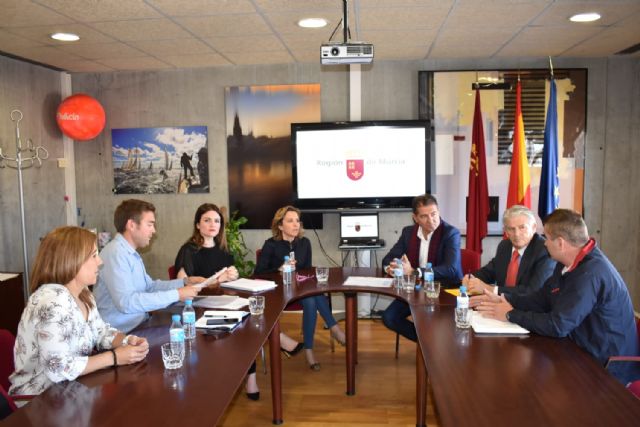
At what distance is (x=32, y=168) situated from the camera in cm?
505

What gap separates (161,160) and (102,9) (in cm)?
233

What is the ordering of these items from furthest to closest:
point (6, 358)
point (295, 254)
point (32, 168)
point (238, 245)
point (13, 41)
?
point (238, 245) → point (32, 168) → point (13, 41) → point (295, 254) → point (6, 358)

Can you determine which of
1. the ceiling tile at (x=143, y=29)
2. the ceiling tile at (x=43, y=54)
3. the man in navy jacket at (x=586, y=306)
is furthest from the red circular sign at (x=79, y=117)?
the man in navy jacket at (x=586, y=306)

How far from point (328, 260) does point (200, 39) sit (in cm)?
269

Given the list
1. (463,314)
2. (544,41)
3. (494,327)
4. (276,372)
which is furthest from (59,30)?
(544,41)

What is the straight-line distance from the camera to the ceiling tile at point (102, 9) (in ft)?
10.7

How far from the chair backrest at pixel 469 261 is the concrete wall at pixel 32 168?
431 centimetres

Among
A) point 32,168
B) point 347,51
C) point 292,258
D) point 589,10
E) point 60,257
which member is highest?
point 589,10

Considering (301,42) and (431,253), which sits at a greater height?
(301,42)

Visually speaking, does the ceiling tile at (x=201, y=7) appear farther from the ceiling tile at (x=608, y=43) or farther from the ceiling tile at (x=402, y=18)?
the ceiling tile at (x=608, y=43)

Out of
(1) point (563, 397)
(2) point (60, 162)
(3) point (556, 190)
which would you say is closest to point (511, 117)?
(3) point (556, 190)

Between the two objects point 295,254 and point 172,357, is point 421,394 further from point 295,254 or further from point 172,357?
point 295,254

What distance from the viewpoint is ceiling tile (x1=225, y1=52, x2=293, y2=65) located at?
4824 millimetres

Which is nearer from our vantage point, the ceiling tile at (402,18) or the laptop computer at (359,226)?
the ceiling tile at (402,18)
